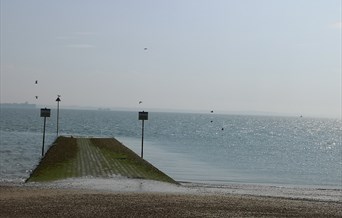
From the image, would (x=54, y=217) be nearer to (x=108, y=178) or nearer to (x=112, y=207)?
(x=112, y=207)

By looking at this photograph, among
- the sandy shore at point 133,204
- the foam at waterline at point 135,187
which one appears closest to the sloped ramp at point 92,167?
the foam at waterline at point 135,187

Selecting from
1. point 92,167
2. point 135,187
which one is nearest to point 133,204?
point 135,187

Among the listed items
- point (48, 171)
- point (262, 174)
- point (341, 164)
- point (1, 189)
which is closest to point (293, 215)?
point (1, 189)

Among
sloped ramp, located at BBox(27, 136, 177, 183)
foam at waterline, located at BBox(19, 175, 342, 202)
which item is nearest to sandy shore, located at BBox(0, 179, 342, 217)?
foam at waterline, located at BBox(19, 175, 342, 202)

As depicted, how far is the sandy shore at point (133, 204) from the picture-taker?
59.8ft

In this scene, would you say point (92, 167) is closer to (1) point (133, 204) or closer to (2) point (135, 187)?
(2) point (135, 187)

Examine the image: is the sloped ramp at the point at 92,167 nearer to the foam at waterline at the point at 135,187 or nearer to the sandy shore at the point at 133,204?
the foam at waterline at the point at 135,187

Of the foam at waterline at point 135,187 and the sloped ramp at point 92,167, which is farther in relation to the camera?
the sloped ramp at point 92,167

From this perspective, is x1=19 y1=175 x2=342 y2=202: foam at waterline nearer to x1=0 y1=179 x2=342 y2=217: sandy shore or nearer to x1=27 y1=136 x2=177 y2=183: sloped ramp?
x1=0 y1=179 x2=342 y2=217: sandy shore

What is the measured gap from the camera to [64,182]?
27.9 metres

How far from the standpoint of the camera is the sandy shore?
59.8ft

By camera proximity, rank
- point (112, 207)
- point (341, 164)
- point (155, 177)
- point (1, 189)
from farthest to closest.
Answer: point (341, 164), point (155, 177), point (1, 189), point (112, 207)

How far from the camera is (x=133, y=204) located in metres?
20.0

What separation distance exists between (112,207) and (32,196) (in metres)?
3.79
